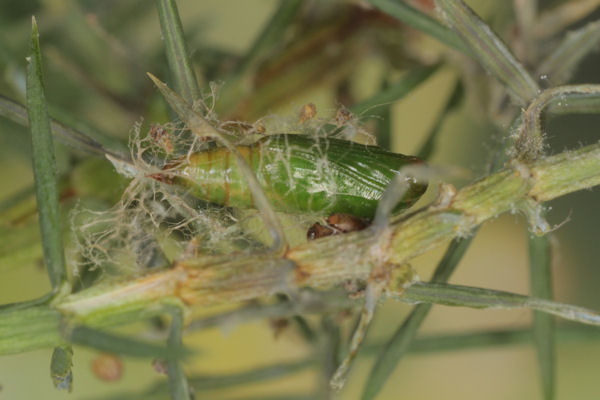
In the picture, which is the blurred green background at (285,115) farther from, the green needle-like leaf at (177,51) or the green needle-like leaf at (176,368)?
the green needle-like leaf at (176,368)

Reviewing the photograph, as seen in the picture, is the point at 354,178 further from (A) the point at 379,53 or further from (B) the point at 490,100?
(A) the point at 379,53

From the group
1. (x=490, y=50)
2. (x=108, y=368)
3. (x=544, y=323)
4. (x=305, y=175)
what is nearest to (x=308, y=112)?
(x=305, y=175)

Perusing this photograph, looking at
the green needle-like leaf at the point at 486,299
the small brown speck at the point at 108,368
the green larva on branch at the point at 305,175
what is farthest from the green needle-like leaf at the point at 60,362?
the small brown speck at the point at 108,368

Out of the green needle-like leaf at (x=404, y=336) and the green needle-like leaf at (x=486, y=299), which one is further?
the green needle-like leaf at (x=404, y=336)

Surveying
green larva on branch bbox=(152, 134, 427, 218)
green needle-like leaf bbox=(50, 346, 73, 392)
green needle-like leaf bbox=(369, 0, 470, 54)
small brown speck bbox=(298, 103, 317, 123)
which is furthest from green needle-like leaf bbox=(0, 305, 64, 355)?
green needle-like leaf bbox=(369, 0, 470, 54)

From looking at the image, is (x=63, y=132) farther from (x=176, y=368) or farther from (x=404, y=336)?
(x=404, y=336)

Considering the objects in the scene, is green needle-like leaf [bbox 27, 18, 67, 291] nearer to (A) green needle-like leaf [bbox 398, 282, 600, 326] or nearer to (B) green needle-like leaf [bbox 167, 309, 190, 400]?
(B) green needle-like leaf [bbox 167, 309, 190, 400]

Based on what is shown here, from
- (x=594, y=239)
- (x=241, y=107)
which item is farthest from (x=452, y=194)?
(x=594, y=239)
